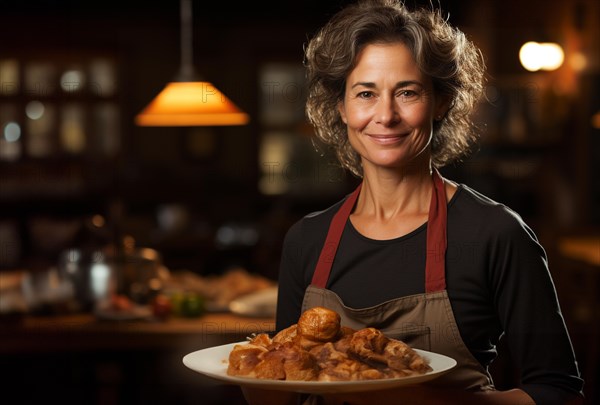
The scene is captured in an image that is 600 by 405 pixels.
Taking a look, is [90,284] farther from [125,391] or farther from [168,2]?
[168,2]

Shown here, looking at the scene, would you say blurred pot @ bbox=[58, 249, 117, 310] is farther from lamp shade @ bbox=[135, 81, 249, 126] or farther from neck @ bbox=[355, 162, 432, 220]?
neck @ bbox=[355, 162, 432, 220]

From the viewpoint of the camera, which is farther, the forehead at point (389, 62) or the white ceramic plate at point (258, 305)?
the white ceramic plate at point (258, 305)

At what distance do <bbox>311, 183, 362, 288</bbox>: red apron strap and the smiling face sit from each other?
0.60ft

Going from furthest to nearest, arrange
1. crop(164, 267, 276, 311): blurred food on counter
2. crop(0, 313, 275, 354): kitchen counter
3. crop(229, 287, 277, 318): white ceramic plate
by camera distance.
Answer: crop(164, 267, 276, 311): blurred food on counter → crop(229, 287, 277, 318): white ceramic plate → crop(0, 313, 275, 354): kitchen counter

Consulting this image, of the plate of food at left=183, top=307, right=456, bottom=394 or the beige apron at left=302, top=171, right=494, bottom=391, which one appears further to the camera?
the beige apron at left=302, top=171, right=494, bottom=391

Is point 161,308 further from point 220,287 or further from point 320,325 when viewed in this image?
point 320,325

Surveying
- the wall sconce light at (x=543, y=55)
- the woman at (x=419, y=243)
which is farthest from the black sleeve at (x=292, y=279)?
the wall sconce light at (x=543, y=55)

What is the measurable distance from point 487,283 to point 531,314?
10cm

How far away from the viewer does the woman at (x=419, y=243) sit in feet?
5.42

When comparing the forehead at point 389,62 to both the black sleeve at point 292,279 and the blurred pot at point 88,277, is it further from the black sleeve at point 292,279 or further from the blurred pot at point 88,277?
the blurred pot at point 88,277

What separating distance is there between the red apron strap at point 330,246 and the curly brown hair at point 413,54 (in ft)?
0.65

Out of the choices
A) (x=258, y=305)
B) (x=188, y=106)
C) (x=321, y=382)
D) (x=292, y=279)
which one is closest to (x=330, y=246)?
(x=292, y=279)

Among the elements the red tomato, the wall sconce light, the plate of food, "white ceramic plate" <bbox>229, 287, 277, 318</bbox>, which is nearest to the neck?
the plate of food

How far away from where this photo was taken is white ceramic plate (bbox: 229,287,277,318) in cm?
364
